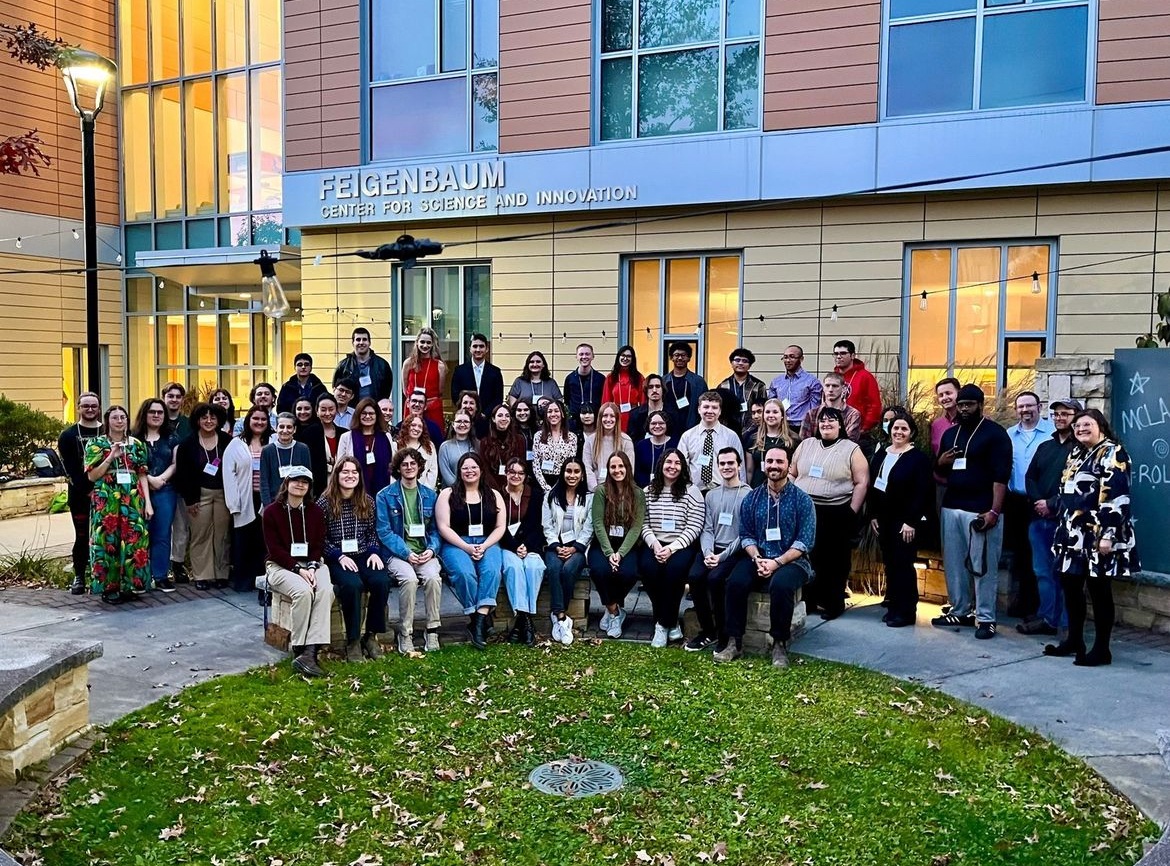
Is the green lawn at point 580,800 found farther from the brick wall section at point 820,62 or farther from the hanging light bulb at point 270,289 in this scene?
the hanging light bulb at point 270,289

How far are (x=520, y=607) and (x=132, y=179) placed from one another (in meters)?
17.8

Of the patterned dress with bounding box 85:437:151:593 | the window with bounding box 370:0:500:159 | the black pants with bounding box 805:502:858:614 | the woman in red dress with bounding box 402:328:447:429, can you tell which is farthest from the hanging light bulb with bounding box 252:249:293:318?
the black pants with bounding box 805:502:858:614

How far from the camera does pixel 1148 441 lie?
7906 millimetres

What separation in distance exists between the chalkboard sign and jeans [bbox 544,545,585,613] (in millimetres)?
4431

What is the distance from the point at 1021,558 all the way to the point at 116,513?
788 centimetres

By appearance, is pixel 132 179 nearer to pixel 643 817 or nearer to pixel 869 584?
pixel 869 584

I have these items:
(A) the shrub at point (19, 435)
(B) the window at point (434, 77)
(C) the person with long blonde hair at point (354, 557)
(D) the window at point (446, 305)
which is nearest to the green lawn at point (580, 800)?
(C) the person with long blonde hair at point (354, 557)

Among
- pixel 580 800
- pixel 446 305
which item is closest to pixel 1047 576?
pixel 580 800

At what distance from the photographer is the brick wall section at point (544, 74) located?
13312 mm

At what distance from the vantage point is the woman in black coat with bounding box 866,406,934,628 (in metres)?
8.05

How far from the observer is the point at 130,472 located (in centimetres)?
882

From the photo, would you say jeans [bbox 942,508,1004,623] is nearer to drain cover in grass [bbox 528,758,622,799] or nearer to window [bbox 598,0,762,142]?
drain cover in grass [bbox 528,758,622,799]

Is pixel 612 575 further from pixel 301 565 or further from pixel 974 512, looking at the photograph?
pixel 974 512

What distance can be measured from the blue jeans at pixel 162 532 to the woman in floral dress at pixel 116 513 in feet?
Result: 0.93
